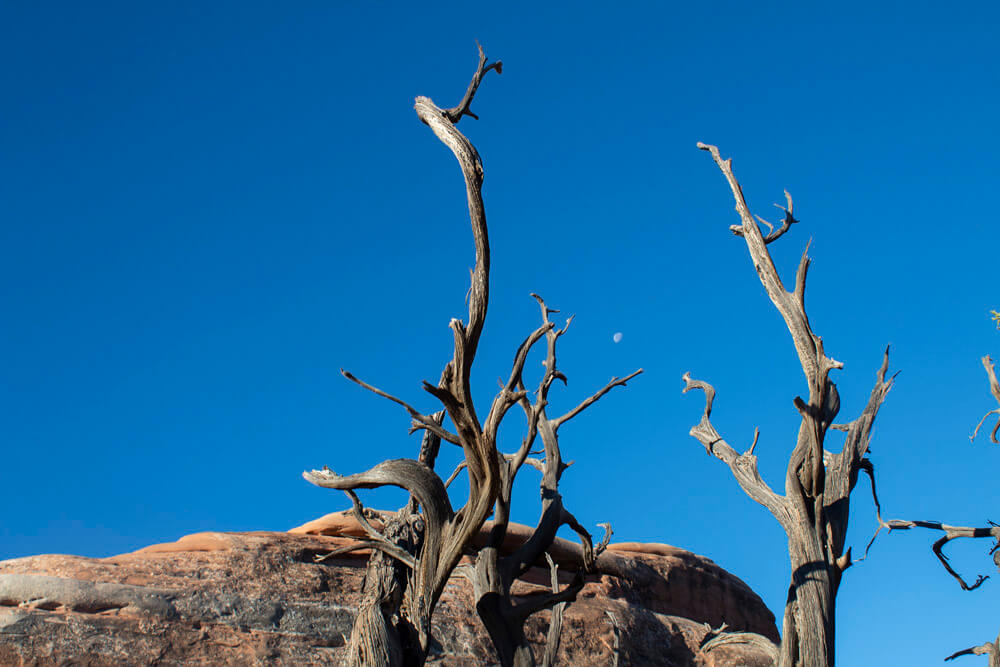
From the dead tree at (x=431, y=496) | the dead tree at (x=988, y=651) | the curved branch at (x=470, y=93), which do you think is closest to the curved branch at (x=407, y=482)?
the dead tree at (x=431, y=496)

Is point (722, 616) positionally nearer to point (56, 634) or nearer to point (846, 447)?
point (846, 447)

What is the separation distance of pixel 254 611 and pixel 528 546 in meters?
5.49

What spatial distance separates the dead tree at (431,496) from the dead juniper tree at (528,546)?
0.94 metres

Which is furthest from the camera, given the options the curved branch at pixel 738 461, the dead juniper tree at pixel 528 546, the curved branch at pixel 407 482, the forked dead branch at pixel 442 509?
the curved branch at pixel 738 461

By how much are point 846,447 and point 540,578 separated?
926 centimetres

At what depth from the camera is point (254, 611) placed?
1306cm

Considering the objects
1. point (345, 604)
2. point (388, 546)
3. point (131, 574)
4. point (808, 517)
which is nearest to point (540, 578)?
point (345, 604)

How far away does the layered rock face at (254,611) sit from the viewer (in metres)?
11.7

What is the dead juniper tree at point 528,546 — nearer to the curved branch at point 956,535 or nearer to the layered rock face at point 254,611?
the layered rock face at point 254,611

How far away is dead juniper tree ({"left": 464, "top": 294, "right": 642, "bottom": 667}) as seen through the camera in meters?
8.97

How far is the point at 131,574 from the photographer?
13.0 metres

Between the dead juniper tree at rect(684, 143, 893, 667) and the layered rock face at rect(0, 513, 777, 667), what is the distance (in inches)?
140

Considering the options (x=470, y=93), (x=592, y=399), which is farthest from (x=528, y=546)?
(x=470, y=93)

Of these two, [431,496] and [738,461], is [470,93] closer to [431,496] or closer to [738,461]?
[431,496]
